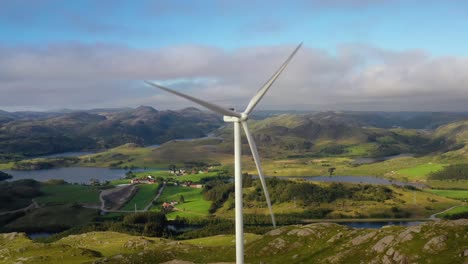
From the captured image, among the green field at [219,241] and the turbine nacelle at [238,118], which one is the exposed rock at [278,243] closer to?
the green field at [219,241]

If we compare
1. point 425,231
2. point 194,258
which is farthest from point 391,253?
point 194,258

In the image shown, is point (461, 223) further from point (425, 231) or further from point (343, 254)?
point (343, 254)

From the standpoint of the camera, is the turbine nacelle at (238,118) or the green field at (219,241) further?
the green field at (219,241)

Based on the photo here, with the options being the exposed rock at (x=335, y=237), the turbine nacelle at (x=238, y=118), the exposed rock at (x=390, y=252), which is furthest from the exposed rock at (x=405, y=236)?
the turbine nacelle at (x=238, y=118)

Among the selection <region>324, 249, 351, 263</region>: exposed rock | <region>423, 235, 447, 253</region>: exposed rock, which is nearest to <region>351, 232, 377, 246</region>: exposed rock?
<region>324, 249, 351, 263</region>: exposed rock

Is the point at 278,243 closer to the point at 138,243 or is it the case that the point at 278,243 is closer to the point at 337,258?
the point at 337,258

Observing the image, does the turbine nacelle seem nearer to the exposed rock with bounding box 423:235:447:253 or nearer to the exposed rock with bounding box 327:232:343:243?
the exposed rock with bounding box 423:235:447:253

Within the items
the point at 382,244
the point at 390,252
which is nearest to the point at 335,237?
the point at 382,244
